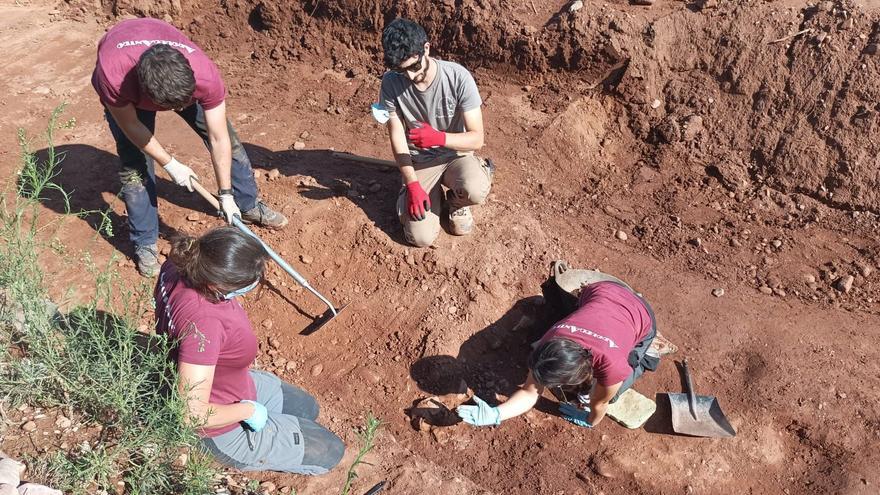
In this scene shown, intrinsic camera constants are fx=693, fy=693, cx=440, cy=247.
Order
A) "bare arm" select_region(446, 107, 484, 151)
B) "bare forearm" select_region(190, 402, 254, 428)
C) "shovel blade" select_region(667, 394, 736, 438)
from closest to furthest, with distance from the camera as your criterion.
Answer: "bare forearm" select_region(190, 402, 254, 428), "shovel blade" select_region(667, 394, 736, 438), "bare arm" select_region(446, 107, 484, 151)

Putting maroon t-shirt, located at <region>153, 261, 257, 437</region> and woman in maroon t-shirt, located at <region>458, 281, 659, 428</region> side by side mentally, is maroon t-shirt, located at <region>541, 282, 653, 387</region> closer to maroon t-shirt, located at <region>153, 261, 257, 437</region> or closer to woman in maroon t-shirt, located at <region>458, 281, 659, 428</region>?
woman in maroon t-shirt, located at <region>458, 281, 659, 428</region>

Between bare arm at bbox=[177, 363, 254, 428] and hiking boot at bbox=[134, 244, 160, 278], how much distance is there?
1.78 meters

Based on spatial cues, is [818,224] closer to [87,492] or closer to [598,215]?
[598,215]

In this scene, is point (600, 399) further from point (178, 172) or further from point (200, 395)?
point (178, 172)

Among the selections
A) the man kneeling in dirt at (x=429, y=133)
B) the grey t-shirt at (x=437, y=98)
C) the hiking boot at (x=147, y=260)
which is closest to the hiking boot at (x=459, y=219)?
the man kneeling in dirt at (x=429, y=133)

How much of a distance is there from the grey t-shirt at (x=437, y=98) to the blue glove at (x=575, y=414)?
1.78 metres

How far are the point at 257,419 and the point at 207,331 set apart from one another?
1.99ft

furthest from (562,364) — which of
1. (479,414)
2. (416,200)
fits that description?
(416,200)

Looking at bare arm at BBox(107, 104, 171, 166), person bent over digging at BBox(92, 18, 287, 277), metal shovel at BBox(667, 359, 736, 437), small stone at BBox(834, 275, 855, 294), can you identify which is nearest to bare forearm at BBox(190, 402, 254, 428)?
person bent over digging at BBox(92, 18, 287, 277)

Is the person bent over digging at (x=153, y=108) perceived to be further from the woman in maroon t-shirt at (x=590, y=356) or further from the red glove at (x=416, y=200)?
the woman in maroon t-shirt at (x=590, y=356)

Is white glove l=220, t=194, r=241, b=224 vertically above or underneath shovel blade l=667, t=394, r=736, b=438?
above

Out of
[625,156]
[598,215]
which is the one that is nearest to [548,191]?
[598,215]

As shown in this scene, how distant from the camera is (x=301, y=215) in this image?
4.70 m

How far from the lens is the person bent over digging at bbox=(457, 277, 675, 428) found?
3102mm
